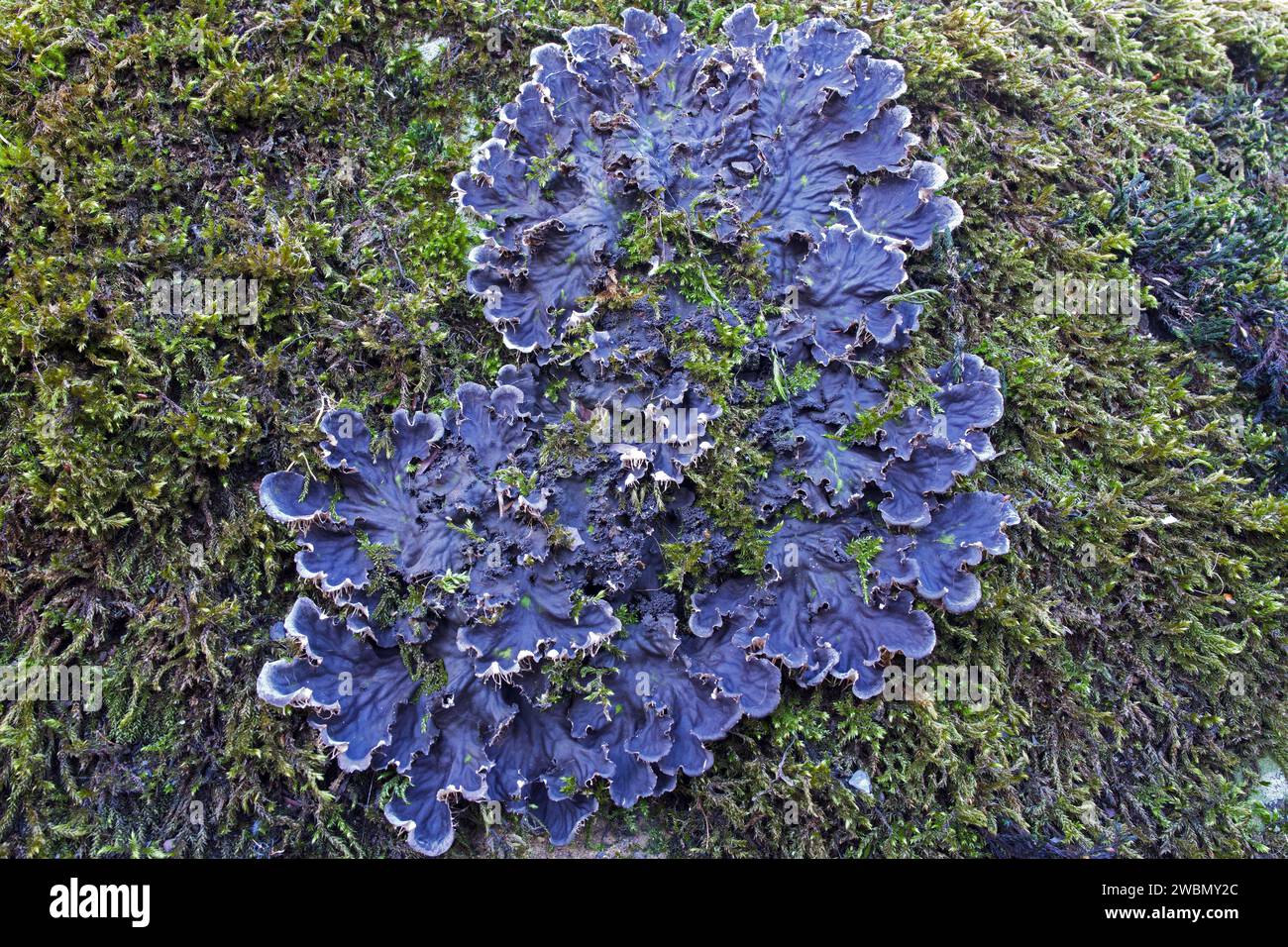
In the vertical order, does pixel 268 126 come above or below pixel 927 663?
above

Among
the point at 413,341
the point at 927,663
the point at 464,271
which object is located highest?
the point at 464,271

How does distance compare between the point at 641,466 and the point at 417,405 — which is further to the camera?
the point at 417,405

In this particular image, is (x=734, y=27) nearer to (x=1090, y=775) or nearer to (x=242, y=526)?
(x=242, y=526)

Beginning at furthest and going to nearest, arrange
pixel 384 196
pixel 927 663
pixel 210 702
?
pixel 384 196 < pixel 927 663 < pixel 210 702

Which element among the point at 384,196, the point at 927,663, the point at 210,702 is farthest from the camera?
the point at 384,196

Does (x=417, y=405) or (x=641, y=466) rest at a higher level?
(x=641, y=466)

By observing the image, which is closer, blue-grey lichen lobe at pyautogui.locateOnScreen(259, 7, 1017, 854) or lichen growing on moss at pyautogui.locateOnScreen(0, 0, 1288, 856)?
blue-grey lichen lobe at pyautogui.locateOnScreen(259, 7, 1017, 854)

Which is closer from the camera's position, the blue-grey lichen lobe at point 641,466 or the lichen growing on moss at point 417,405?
the blue-grey lichen lobe at point 641,466
